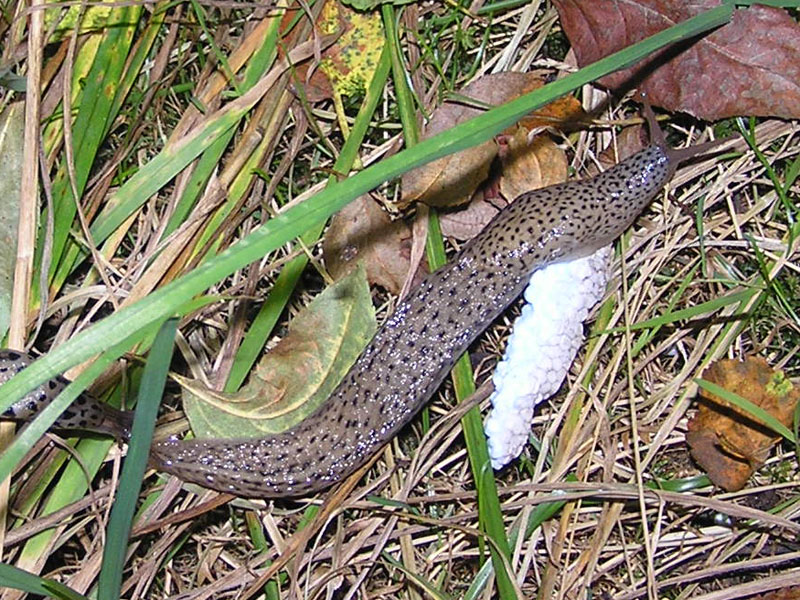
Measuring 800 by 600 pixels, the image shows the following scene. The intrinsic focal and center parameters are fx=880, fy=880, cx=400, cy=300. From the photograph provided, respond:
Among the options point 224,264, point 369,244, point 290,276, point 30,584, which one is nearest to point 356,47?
point 369,244

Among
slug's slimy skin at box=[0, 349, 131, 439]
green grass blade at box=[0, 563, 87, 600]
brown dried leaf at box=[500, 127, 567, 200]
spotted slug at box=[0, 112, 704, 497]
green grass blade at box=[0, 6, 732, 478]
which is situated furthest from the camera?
brown dried leaf at box=[500, 127, 567, 200]

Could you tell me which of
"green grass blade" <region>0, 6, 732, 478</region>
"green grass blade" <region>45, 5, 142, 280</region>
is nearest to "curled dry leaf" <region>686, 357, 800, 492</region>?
"green grass blade" <region>0, 6, 732, 478</region>

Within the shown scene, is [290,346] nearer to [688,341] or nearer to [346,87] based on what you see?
[346,87]

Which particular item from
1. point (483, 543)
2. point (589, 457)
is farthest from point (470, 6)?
Answer: point (483, 543)

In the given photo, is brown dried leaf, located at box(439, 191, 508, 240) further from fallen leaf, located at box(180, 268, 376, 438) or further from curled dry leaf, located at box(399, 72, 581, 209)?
fallen leaf, located at box(180, 268, 376, 438)

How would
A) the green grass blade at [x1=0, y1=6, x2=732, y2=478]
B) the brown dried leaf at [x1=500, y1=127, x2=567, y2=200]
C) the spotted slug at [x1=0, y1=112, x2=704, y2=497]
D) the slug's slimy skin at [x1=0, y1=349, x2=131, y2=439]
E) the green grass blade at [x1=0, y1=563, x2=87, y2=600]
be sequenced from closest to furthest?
the green grass blade at [x1=0, y1=6, x2=732, y2=478] < the green grass blade at [x1=0, y1=563, x2=87, y2=600] < the slug's slimy skin at [x1=0, y1=349, x2=131, y2=439] < the spotted slug at [x1=0, y1=112, x2=704, y2=497] < the brown dried leaf at [x1=500, y1=127, x2=567, y2=200]
